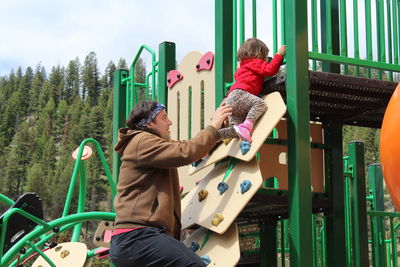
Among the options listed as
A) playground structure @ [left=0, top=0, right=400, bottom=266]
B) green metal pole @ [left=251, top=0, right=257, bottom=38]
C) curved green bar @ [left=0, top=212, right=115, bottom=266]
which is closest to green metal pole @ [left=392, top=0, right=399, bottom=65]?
playground structure @ [left=0, top=0, right=400, bottom=266]

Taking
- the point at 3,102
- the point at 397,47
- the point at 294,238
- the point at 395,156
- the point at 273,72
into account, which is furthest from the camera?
the point at 3,102

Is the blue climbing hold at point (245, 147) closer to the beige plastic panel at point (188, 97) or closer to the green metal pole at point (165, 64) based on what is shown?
the beige plastic panel at point (188, 97)

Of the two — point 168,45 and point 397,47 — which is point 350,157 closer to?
point 397,47

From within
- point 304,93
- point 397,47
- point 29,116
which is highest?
point 29,116

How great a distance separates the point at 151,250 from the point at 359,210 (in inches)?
127

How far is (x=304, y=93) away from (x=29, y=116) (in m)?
132

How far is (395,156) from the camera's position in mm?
3133

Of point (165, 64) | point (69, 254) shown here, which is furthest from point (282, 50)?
point (69, 254)

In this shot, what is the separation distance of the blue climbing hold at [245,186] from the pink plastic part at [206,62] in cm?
156

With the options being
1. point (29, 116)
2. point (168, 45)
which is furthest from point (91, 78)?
point (168, 45)

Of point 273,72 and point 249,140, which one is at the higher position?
point 273,72

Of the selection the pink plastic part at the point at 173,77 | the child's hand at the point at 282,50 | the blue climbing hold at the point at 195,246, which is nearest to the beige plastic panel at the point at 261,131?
the child's hand at the point at 282,50

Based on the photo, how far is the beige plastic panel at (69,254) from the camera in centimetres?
535

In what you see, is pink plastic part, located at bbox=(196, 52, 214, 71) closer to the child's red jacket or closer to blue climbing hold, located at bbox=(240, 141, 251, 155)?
the child's red jacket
